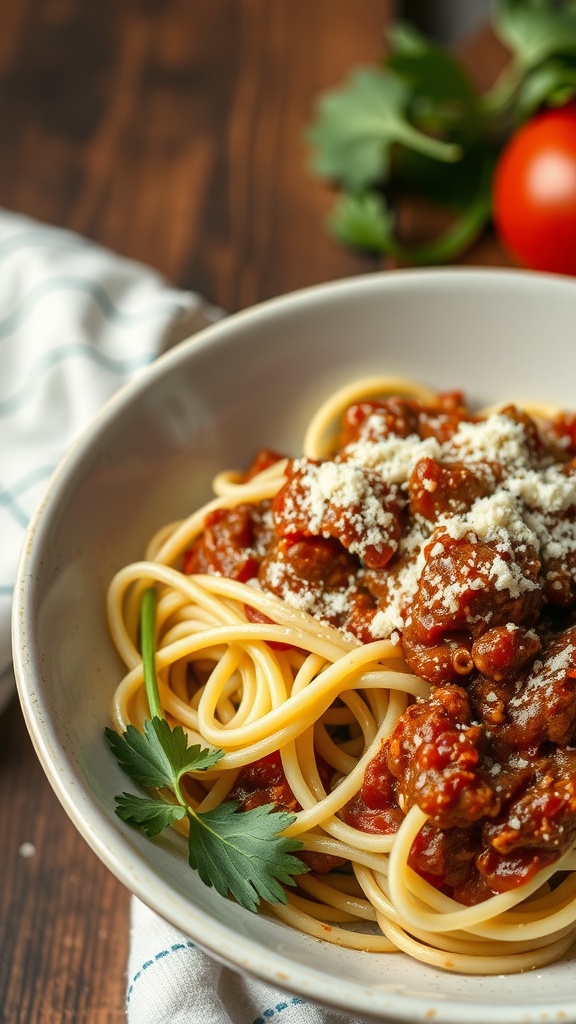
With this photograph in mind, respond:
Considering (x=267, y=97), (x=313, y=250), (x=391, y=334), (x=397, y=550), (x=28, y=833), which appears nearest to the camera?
(x=397, y=550)

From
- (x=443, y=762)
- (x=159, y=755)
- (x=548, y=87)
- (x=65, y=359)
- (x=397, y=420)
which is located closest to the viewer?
(x=443, y=762)

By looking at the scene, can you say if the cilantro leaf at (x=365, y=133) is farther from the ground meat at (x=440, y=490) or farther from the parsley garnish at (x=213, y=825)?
the parsley garnish at (x=213, y=825)

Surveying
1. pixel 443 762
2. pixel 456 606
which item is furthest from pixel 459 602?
pixel 443 762

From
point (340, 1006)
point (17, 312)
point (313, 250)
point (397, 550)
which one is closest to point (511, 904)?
point (340, 1006)

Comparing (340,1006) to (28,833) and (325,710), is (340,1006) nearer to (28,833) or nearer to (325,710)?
(325,710)

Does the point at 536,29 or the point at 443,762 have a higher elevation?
the point at 536,29

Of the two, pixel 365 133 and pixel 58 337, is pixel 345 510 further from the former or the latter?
pixel 365 133

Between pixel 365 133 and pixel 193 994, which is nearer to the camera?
pixel 193 994

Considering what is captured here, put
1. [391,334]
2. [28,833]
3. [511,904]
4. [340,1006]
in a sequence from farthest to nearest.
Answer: [391,334], [28,833], [511,904], [340,1006]
